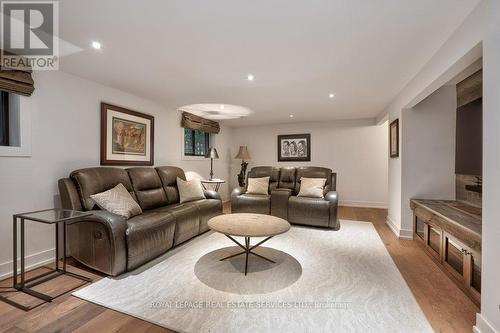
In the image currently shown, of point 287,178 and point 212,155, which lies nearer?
point 287,178

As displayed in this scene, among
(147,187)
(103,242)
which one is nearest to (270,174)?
(147,187)

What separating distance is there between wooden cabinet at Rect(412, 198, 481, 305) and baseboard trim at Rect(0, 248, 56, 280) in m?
4.08

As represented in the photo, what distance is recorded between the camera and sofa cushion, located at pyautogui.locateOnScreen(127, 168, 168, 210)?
3.24 meters

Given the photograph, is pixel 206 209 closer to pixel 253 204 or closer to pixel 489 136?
pixel 253 204

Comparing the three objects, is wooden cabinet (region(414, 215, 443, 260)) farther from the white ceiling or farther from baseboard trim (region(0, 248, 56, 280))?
baseboard trim (region(0, 248, 56, 280))

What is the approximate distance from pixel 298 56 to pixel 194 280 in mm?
2394

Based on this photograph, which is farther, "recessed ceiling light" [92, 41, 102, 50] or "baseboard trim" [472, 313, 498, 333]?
"recessed ceiling light" [92, 41, 102, 50]

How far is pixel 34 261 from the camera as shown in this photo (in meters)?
2.49

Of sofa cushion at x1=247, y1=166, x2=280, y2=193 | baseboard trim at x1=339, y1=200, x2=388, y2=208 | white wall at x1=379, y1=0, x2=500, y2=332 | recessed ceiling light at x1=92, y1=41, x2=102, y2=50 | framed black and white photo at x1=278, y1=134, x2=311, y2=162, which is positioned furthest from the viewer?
framed black and white photo at x1=278, y1=134, x2=311, y2=162

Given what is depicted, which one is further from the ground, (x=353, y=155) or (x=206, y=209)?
(x=353, y=155)

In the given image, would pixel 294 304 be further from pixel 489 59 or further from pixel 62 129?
pixel 62 129

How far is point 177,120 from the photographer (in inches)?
183

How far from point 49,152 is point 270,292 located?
280 centimetres

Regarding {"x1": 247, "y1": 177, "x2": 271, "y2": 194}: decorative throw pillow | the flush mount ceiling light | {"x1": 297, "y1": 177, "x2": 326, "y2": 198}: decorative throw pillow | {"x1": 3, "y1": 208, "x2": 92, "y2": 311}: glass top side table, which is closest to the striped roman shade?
{"x1": 3, "y1": 208, "x2": 92, "y2": 311}: glass top side table
